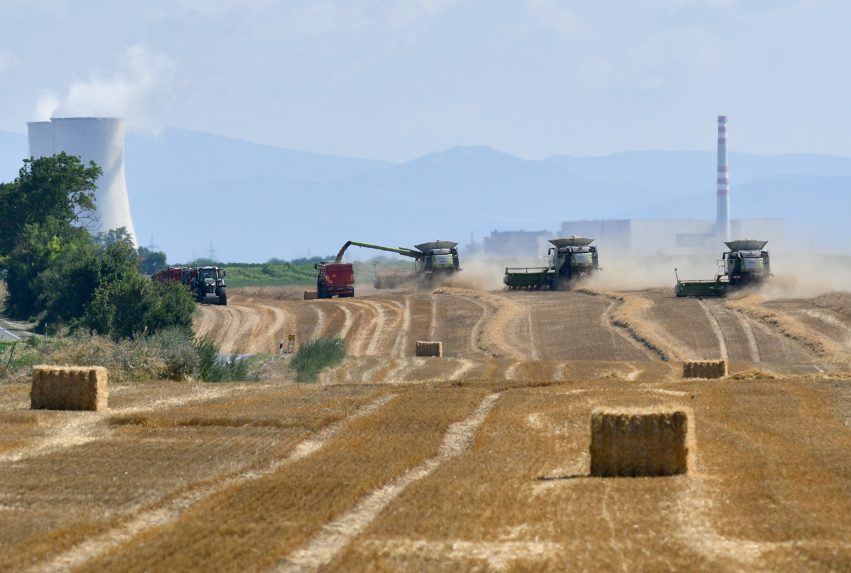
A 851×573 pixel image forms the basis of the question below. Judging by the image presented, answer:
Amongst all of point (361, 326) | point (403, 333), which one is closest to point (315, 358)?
point (403, 333)

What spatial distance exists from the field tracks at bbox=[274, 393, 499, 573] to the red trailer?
254ft

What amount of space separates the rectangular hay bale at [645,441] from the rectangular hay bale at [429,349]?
39852 millimetres

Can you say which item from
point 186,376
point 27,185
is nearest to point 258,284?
point 27,185

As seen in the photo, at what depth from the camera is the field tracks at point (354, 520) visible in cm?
1480

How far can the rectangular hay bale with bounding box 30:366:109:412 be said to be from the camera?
1177 inches

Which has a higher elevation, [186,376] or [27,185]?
[27,185]

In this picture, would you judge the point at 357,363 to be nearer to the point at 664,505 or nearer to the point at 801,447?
the point at 801,447

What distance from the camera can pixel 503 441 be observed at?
24.5 m

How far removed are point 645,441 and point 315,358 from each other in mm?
33265

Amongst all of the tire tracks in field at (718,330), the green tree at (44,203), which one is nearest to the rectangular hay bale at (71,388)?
the tire tracks in field at (718,330)

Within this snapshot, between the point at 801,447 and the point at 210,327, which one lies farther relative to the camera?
the point at 210,327

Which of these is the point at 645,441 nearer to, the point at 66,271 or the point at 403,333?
the point at 403,333

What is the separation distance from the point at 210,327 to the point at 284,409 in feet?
156

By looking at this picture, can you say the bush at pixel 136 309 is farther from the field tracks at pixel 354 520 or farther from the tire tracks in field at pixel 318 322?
the field tracks at pixel 354 520
